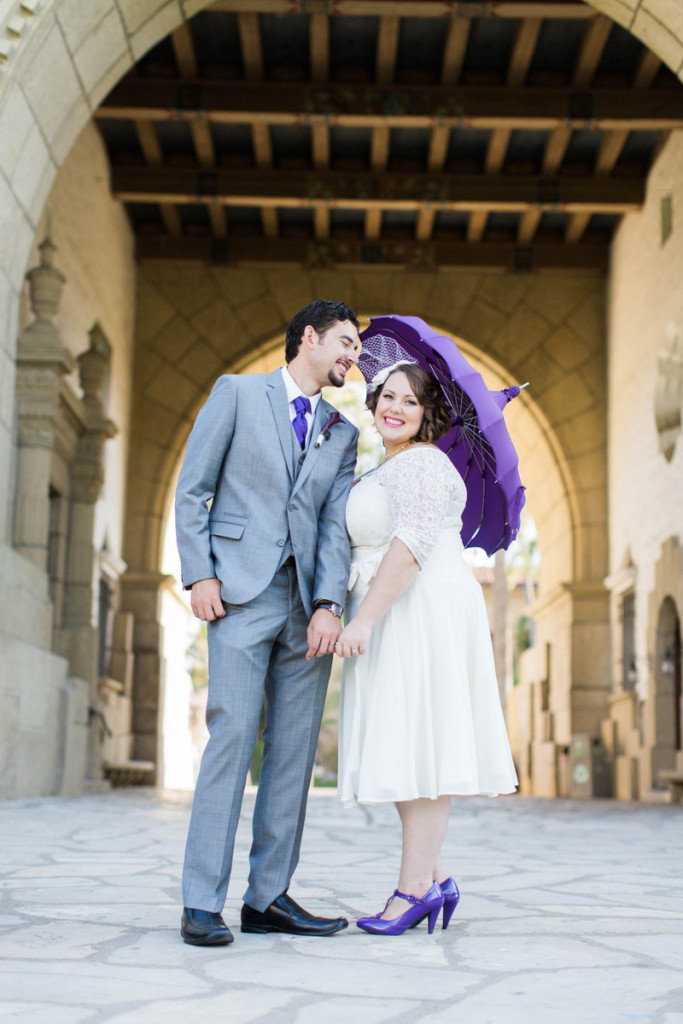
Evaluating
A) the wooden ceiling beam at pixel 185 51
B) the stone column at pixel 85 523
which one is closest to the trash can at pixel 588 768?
the stone column at pixel 85 523

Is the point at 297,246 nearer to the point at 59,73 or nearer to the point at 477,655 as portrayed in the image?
the point at 59,73

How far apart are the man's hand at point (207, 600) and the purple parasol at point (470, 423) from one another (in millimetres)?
800

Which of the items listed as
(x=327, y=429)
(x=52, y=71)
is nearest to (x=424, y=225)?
(x=52, y=71)

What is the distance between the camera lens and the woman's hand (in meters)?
2.72

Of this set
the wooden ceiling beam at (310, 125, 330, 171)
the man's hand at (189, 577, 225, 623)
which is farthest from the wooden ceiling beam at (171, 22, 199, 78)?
the man's hand at (189, 577, 225, 623)

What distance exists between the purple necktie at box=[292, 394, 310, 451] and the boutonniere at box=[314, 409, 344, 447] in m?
0.05

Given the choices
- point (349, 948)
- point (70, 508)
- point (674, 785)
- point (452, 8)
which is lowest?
point (674, 785)

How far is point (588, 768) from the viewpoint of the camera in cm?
1457

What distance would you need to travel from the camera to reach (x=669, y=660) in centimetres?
1246

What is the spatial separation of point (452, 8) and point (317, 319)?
9221mm

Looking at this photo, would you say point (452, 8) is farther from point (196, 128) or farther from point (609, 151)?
point (609, 151)

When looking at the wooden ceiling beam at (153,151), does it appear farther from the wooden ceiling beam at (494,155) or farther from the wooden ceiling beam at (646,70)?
the wooden ceiling beam at (646,70)

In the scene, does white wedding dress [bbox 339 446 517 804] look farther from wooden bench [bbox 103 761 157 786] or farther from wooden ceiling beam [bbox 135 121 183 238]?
wooden ceiling beam [bbox 135 121 183 238]

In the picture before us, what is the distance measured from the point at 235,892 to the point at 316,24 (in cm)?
1025
